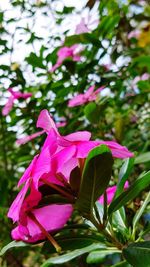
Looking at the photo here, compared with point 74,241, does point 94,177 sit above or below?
above

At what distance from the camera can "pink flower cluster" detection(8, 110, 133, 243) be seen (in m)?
0.55

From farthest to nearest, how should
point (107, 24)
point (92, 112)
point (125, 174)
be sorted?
1. point (107, 24)
2. point (92, 112)
3. point (125, 174)

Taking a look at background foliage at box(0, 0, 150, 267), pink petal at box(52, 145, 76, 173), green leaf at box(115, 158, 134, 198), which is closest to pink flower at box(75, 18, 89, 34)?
background foliage at box(0, 0, 150, 267)

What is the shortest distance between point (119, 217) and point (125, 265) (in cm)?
10

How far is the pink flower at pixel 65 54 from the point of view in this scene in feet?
5.62

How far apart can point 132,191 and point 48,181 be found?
0.44ft

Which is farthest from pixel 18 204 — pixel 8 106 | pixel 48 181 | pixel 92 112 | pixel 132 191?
pixel 8 106

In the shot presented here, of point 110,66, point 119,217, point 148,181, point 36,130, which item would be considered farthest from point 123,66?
point 148,181

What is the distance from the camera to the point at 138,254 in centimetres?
60

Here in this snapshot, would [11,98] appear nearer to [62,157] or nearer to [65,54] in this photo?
[65,54]

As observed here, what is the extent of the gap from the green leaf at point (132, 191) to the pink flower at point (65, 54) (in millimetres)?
1145

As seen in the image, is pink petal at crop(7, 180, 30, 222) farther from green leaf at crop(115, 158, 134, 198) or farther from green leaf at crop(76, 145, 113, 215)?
green leaf at crop(115, 158, 134, 198)

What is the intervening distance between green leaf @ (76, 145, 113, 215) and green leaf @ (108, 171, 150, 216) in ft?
0.16

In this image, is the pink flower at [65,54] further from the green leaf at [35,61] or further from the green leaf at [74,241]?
the green leaf at [74,241]
